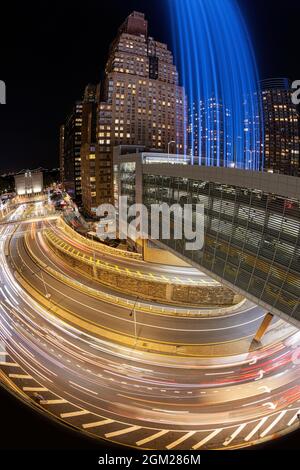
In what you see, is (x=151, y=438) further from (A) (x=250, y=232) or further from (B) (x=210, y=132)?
(B) (x=210, y=132)

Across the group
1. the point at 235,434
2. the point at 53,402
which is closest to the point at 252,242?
the point at 235,434

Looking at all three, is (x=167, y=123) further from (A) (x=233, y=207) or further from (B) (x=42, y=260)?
(A) (x=233, y=207)

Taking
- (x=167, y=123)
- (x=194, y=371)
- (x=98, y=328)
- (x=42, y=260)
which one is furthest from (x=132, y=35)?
(x=194, y=371)

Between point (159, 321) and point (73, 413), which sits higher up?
point (159, 321)

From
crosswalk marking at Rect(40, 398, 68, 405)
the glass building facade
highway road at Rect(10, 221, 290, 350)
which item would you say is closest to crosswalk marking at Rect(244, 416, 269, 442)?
the glass building facade

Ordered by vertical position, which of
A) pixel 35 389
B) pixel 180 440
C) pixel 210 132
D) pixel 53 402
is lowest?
pixel 180 440
